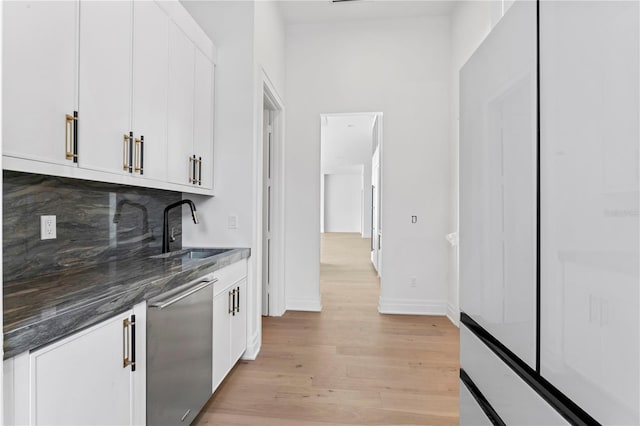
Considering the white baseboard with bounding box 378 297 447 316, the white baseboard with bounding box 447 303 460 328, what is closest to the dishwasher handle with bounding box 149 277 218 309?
the white baseboard with bounding box 378 297 447 316

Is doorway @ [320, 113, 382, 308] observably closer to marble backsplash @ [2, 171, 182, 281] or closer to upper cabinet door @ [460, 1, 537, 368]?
marble backsplash @ [2, 171, 182, 281]

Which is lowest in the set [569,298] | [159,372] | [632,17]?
[159,372]

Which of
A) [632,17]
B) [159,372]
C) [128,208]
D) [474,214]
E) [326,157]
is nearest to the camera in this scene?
[632,17]

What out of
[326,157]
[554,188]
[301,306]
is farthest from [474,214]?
[326,157]

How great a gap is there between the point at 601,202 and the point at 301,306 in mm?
3592

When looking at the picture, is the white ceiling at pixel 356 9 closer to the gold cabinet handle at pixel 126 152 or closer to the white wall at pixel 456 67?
the white wall at pixel 456 67

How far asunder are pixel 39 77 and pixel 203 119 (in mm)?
1317

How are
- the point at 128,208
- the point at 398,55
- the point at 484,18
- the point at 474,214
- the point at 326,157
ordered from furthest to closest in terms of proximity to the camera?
1. the point at 326,157
2. the point at 398,55
3. the point at 484,18
4. the point at 128,208
5. the point at 474,214

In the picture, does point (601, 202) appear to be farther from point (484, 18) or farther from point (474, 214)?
point (484, 18)

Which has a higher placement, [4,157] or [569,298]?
[4,157]

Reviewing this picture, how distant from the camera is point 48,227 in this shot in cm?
151

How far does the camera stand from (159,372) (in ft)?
4.66

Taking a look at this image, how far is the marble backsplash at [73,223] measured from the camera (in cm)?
136

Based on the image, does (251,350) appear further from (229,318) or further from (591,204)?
(591,204)
